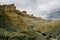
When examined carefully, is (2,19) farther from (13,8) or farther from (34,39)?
(13,8)

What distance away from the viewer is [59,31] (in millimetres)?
64875

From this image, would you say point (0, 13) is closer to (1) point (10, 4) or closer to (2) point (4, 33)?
(2) point (4, 33)

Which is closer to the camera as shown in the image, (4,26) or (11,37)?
(11,37)

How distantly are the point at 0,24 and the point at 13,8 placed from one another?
44.2 m

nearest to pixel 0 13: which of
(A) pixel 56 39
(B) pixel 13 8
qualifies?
(A) pixel 56 39

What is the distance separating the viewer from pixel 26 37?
4384 cm

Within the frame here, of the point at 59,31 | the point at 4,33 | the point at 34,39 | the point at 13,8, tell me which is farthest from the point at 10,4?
the point at 4,33

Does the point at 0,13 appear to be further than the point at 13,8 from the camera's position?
No

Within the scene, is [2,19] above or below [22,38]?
above

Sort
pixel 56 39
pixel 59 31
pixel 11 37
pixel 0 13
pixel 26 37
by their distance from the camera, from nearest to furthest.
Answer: pixel 11 37
pixel 26 37
pixel 0 13
pixel 56 39
pixel 59 31

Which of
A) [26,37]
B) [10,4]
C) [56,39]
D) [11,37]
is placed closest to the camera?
[11,37]

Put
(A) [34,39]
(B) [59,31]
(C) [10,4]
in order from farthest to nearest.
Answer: (C) [10,4], (B) [59,31], (A) [34,39]

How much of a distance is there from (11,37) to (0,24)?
8.74 metres

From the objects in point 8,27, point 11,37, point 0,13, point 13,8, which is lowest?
point 11,37
